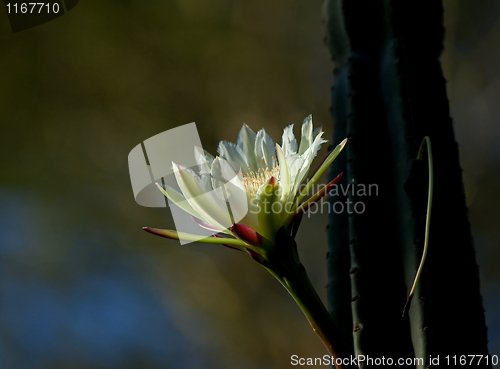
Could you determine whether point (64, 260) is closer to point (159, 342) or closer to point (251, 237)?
point (159, 342)

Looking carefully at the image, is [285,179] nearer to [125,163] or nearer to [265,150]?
[265,150]

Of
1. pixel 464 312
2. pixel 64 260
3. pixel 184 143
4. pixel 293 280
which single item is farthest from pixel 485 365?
pixel 64 260

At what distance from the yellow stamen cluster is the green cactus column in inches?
4.4

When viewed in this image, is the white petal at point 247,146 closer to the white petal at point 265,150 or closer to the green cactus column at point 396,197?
the white petal at point 265,150

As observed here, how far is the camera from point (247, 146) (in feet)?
1.38

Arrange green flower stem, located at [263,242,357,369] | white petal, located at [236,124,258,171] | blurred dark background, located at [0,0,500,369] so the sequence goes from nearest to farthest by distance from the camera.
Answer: green flower stem, located at [263,242,357,369] < white petal, located at [236,124,258,171] < blurred dark background, located at [0,0,500,369]

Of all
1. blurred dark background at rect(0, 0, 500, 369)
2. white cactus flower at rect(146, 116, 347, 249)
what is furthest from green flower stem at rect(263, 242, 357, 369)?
blurred dark background at rect(0, 0, 500, 369)

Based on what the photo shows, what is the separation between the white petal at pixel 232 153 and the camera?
41 cm

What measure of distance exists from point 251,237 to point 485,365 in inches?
10.5

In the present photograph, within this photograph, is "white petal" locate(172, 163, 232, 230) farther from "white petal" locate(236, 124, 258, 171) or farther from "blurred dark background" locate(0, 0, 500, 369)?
"blurred dark background" locate(0, 0, 500, 369)

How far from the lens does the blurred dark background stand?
105 cm

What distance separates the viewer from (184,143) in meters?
0.43

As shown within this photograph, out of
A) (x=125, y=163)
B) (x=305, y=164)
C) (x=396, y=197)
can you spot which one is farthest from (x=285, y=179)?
(x=125, y=163)

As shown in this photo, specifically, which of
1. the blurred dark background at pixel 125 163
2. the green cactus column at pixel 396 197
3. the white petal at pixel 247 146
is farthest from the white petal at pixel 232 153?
the blurred dark background at pixel 125 163
